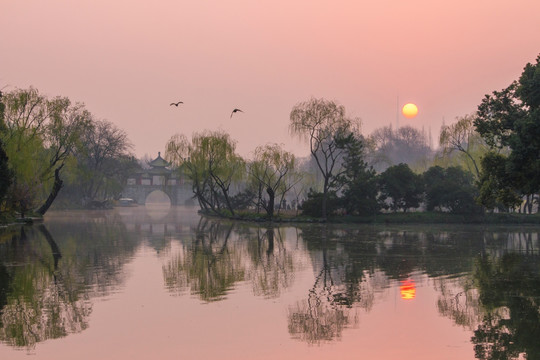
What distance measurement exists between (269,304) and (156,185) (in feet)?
355

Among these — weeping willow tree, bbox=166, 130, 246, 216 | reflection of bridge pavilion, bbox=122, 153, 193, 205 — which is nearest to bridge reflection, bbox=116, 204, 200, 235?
weeping willow tree, bbox=166, 130, 246, 216

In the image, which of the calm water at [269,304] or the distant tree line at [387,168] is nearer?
the calm water at [269,304]

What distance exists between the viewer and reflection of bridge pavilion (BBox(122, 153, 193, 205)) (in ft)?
395

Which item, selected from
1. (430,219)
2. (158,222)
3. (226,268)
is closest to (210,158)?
(158,222)

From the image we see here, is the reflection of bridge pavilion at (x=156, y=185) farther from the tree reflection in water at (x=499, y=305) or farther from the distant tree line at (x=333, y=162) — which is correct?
the tree reflection in water at (x=499, y=305)

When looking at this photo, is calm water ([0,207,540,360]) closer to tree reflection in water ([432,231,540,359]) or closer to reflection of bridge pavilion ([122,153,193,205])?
tree reflection in water ([432,231,540,359])

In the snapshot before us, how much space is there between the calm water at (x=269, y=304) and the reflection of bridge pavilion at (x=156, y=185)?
313 ft

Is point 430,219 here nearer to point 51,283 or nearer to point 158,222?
point 158,222

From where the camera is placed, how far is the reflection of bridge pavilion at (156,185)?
12050cm

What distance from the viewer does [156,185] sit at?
394 feet

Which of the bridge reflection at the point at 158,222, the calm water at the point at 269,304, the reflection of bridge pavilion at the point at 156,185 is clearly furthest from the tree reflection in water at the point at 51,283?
the reflection of bridge pavilion at the point at 156,185

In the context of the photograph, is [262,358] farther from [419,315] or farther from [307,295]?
[307,295]

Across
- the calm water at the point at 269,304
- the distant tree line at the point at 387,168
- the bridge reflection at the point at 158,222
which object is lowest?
the calm water at the point at 269,304

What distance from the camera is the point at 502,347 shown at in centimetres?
995
